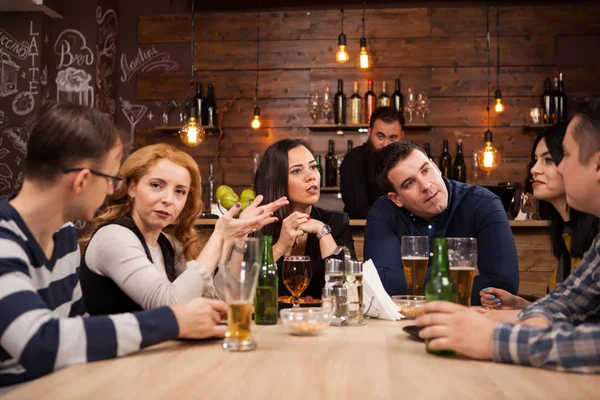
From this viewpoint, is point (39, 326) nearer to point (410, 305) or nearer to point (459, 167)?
point (410, 305)

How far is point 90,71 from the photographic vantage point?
540cm

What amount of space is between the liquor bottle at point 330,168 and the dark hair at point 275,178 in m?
2.64

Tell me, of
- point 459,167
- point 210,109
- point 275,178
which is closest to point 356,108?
point 459,167

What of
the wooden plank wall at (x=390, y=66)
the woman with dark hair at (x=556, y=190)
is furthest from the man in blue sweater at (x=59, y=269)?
the wooden plank wall at (x=390, y=66)

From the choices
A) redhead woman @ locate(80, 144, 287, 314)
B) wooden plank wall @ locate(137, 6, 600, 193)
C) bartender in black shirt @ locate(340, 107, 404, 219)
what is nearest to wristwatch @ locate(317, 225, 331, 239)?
redhead woman @ locate(80, 144, 287, 314)

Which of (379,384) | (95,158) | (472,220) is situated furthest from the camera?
(472,220)

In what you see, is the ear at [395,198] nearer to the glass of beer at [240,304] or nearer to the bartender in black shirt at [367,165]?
the glass of beer at [240,304]

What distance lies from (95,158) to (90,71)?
14.2ft

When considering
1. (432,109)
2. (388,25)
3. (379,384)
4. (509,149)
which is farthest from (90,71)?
(379,384)

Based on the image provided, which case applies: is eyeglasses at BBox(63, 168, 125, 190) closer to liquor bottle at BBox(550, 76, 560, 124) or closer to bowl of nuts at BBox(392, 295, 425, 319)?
bowl of nuts at BBox(392, 295, 425, 319)

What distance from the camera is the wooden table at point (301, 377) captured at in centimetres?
100

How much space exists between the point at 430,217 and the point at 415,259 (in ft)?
2.41

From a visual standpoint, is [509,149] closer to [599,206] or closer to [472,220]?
[472,220]

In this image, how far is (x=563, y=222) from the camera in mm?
2725
